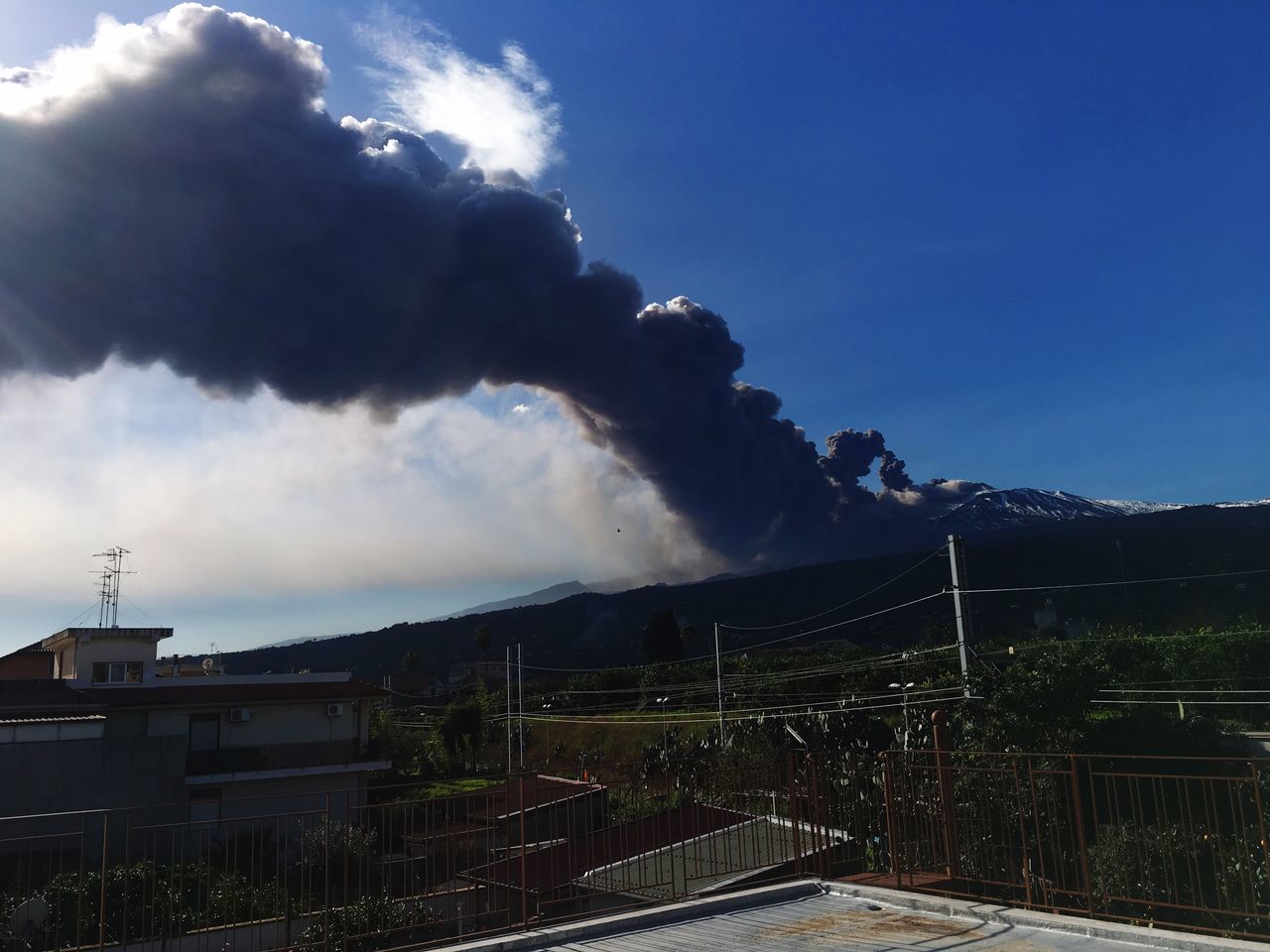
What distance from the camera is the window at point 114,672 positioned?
3036 cm

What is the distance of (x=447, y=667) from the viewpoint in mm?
108438

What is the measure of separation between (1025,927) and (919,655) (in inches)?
1551

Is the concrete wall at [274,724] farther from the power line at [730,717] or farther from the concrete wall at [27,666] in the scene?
the power line at [730,717]

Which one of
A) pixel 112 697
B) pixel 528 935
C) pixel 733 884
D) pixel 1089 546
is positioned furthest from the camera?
pixel 1089 546

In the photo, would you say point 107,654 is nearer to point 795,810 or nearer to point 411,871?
point 411,871

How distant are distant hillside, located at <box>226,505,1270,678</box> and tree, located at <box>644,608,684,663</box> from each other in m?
15.7

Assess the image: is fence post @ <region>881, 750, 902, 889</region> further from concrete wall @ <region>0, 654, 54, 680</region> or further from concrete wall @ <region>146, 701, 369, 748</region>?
concrete wall @ <region>0, 654, 54, 680</region>

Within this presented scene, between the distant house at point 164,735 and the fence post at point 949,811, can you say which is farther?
the distant house at point 164,735

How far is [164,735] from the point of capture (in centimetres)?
2495

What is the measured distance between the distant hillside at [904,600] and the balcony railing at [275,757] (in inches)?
1935

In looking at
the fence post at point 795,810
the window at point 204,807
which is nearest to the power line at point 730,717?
the window at point 204,807

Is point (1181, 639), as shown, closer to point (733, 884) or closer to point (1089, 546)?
point (733, 884)

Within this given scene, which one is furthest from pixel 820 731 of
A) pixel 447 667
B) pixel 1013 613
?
pixel 447 667

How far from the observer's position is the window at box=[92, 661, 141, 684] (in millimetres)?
30359
